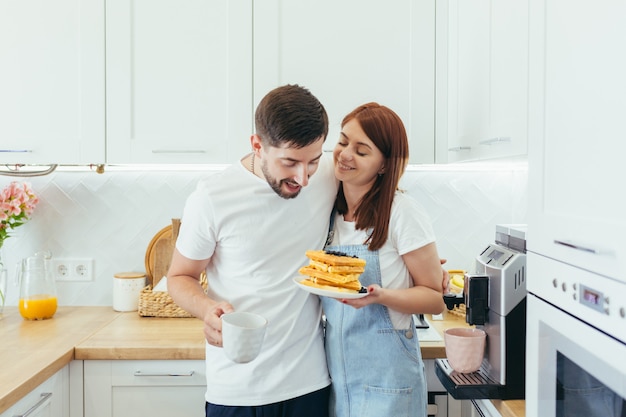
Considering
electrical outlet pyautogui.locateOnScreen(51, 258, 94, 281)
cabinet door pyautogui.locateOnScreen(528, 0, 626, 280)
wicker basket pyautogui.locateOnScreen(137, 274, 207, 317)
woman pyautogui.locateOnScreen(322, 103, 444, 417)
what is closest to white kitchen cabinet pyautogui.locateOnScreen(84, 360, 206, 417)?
wicker basket pyautogui.locateOnScreen(137, 274, 207, 317)

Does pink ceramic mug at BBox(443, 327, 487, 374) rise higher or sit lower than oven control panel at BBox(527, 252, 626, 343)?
lower

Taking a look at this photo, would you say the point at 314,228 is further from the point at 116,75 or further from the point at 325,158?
the point at 116,75

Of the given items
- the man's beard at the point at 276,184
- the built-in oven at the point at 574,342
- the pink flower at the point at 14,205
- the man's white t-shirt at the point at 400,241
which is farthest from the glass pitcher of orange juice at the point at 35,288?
the built-in oven at the point at 574,342

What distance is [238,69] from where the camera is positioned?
2.10 metres

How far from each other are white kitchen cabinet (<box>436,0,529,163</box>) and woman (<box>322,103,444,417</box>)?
291mm

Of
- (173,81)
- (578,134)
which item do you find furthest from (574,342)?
(173,81)

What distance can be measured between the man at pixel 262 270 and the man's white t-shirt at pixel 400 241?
0.18m

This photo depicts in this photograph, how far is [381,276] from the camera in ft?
5.06

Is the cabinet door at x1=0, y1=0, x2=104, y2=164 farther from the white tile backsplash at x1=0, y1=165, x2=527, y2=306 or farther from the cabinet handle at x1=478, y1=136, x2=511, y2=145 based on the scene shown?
the cabinet handle at x1=478, y1=136, x2=511, y2=145

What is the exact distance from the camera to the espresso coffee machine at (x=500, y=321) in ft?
4.80

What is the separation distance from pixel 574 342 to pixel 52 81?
6.08 ft

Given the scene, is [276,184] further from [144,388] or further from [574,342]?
[144,388]

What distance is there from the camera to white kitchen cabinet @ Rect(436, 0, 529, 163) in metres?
1.53

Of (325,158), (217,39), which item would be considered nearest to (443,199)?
(325,158)
